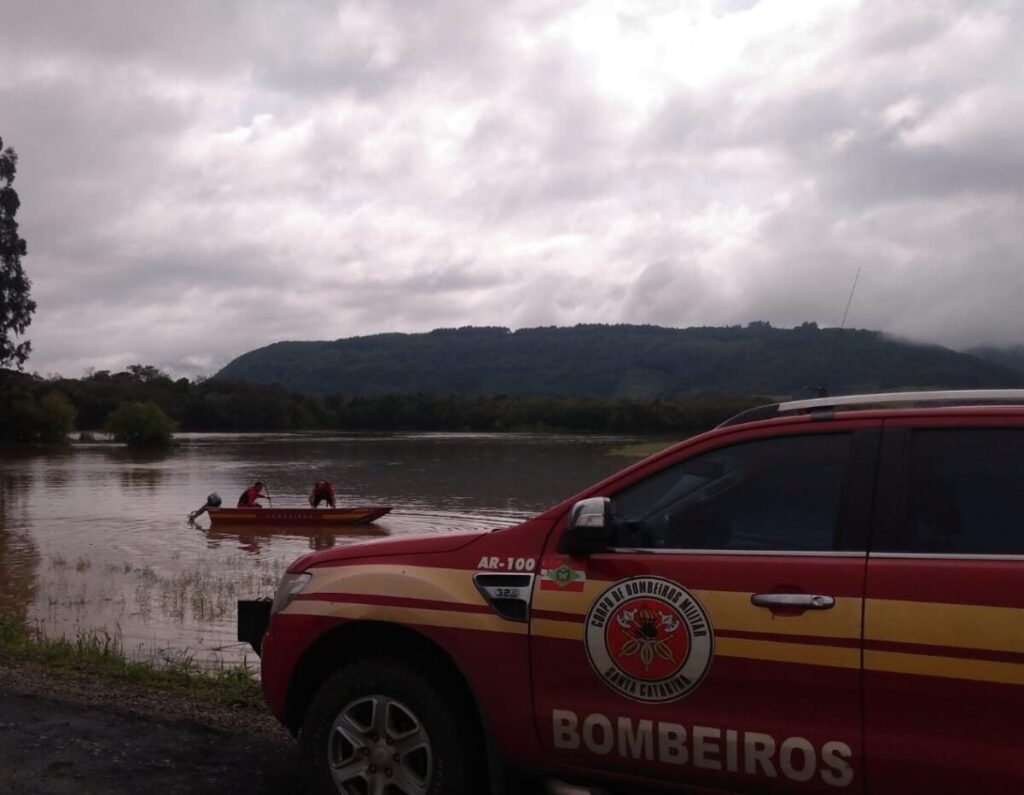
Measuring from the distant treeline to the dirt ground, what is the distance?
70.6m

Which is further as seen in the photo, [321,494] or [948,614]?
[321,494]

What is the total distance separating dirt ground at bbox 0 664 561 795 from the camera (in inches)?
199

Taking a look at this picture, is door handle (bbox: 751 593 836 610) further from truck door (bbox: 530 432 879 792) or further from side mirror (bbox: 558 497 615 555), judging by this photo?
side mirror (bbox: 558 497 615 555)

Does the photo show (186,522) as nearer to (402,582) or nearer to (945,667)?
(402,582)

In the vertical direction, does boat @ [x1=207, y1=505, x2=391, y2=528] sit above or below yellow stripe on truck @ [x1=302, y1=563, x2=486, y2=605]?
below

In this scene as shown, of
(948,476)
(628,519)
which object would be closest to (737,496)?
(628,519)

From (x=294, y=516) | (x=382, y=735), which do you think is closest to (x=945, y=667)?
(x=382, y=735)

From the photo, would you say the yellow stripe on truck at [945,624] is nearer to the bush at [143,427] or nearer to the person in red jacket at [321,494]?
the person in red jacket at [321,494]

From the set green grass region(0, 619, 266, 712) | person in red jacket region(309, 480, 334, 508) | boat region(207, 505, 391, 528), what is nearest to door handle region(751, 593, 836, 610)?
green grass region(0, 619, 266, 712)

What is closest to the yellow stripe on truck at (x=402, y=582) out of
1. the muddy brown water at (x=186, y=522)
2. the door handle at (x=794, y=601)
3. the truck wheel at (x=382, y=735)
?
the truck wheel at (x=382, y=735)

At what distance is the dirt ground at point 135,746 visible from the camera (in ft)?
16.5

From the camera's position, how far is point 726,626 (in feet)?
11.9

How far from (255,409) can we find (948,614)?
420 feet

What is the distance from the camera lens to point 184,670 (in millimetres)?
A: 7871
